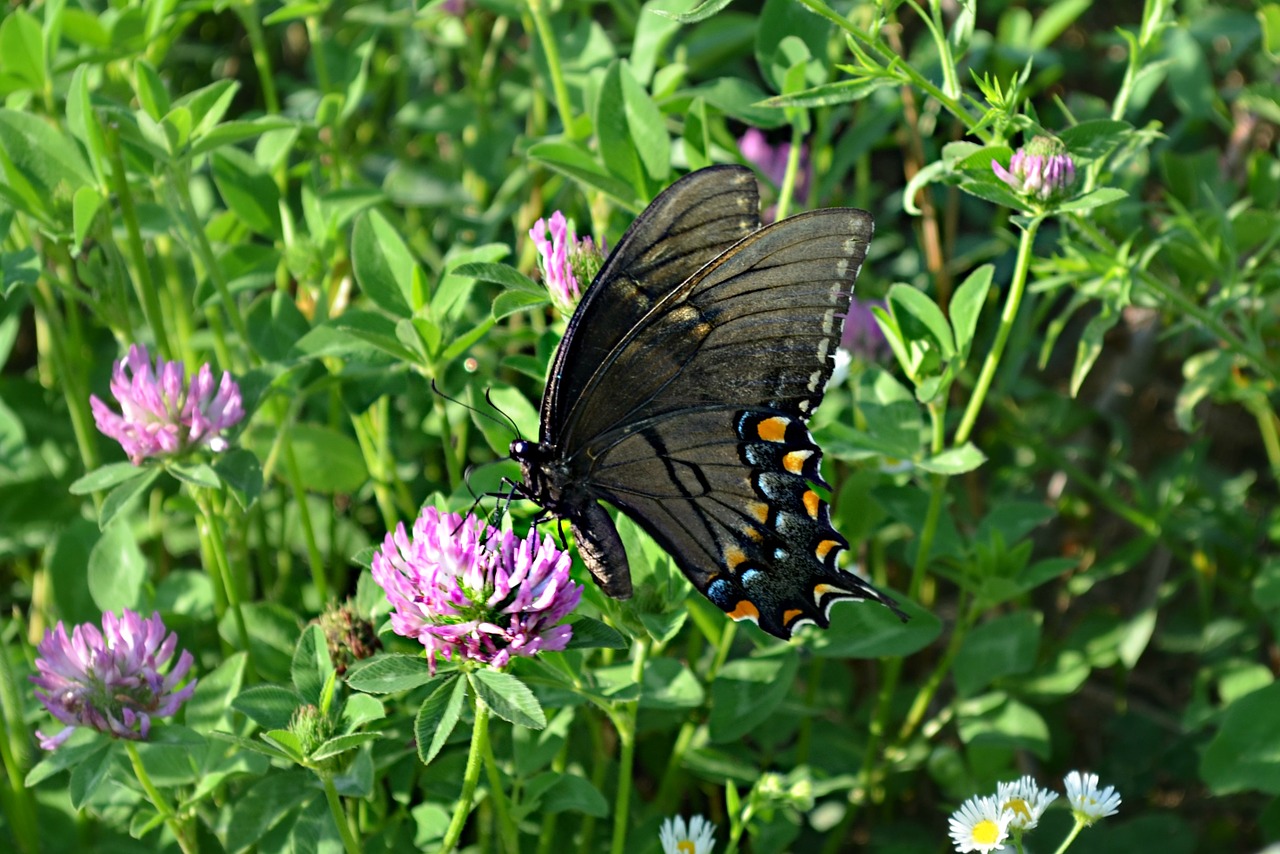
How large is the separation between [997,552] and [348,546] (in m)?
1.09

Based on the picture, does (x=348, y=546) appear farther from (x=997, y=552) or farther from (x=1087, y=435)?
(x=1087, y=435)

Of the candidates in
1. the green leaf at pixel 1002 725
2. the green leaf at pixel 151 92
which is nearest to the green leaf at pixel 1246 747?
the green leaf at pixel 1002 725

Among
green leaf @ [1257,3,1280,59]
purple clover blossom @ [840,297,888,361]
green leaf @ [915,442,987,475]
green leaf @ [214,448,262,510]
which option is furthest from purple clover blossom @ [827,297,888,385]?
green leaf @ [214,448,262,510]

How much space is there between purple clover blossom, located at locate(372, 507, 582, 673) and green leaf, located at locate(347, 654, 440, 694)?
2 centimetres

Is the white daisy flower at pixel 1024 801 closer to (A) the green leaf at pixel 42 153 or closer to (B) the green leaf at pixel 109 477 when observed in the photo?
(B) the green leaf at pixel 109 477

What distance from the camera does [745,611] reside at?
1.65 metres

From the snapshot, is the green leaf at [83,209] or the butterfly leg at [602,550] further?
the green leaf at [83,209]

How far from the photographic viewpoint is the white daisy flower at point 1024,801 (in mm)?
1576

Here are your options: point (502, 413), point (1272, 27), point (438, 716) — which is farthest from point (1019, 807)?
point (1272, 27)

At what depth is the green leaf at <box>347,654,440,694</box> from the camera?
1396mm

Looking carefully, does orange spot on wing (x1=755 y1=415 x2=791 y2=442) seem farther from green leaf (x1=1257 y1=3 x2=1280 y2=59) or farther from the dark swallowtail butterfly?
green leaf (x1=1257 y1=3 x2=1280 y2=59)

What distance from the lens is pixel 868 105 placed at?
2744 millimetres

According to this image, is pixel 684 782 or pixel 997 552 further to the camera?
pixel 684 782

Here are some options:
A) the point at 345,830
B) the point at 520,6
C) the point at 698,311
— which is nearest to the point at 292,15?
the point at 520,6
